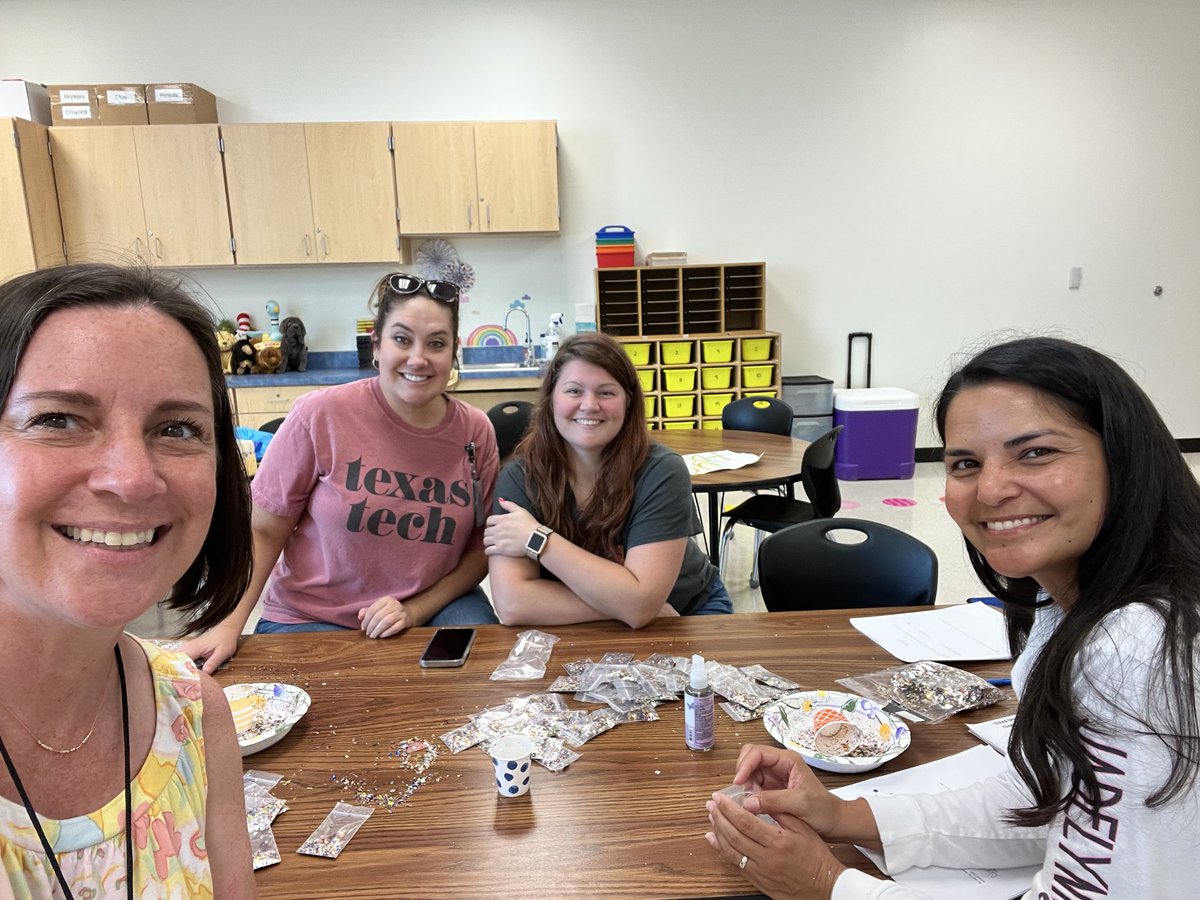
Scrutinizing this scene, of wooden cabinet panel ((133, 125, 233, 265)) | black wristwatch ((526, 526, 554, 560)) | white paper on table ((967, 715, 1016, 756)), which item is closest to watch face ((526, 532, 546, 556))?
black wristwatch ((526, 526, 554, 560))

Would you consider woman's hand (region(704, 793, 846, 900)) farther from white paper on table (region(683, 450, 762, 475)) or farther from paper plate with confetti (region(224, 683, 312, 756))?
white paper on table (region(683, 450, 762, 475))

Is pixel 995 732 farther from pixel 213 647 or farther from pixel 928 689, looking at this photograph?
pixel 213 647

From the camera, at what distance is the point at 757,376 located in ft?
16.9

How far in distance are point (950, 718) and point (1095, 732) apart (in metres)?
0.46

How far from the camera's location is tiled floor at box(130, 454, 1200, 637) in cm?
340

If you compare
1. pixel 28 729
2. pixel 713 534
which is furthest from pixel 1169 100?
pixel 28 729

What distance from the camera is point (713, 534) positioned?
11.5 ft

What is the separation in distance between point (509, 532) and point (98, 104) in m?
5.02

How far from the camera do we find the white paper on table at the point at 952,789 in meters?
0.92

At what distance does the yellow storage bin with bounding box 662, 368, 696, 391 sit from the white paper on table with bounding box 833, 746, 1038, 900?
4115mm

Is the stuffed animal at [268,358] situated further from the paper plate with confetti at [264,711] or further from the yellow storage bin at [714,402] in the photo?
the paper plate with confetti at [264,711]

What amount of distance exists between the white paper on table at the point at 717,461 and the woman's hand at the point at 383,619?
1.56m

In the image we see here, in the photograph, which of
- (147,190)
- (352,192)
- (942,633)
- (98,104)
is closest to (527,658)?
(942,633)

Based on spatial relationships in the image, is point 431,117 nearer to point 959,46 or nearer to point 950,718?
point 959,46
